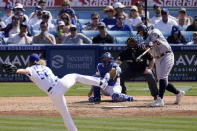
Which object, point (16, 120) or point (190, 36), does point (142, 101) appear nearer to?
point (16, 120)

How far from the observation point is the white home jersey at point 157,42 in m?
12.0

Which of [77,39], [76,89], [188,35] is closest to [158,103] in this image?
[76,89]

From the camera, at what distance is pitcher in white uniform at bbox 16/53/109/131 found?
854cm

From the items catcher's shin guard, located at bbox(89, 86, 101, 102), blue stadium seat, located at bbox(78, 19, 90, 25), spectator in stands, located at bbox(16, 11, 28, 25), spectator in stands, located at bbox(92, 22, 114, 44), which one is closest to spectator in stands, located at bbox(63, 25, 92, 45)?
spectator in stands, located at bbox(92, 22, 114, 44)

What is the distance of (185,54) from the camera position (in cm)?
1762

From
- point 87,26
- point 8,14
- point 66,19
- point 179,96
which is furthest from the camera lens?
point 8,14

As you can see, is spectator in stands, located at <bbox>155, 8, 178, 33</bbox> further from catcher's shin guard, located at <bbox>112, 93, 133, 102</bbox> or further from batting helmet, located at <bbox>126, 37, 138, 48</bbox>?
catcher's shin guard, located at <bbox>112, 93, 133, 102</bbox>

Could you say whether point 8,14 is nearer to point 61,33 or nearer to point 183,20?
point 61,33

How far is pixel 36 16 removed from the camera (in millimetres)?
19250

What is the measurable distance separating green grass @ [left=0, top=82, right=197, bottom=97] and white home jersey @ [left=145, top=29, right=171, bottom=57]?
2.78 metres

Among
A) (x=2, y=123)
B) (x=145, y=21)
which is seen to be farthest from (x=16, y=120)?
(x=145, y=21)

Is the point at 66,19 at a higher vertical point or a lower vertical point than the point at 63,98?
higher

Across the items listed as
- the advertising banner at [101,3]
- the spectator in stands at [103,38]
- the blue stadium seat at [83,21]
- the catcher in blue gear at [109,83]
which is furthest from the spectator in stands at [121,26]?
the catcher in blue gear at [109,83]

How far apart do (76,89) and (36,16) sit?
3.95m
